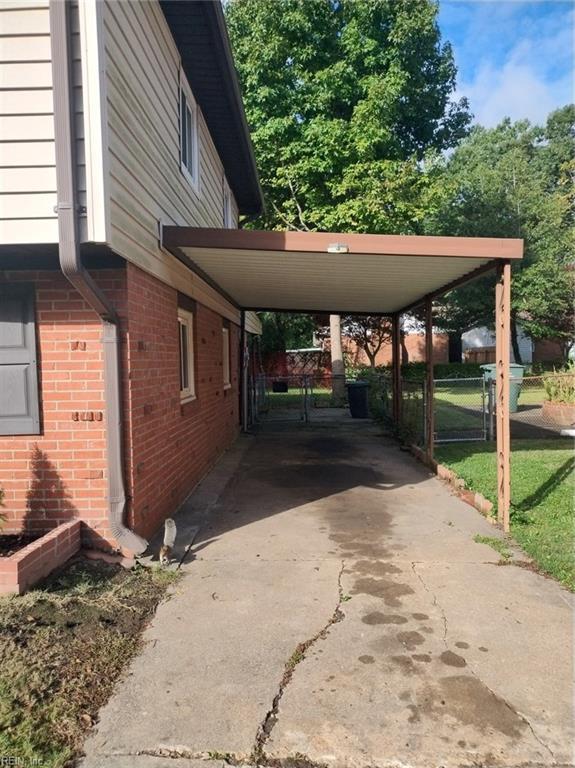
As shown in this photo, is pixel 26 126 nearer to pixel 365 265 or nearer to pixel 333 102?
pixel 365 265

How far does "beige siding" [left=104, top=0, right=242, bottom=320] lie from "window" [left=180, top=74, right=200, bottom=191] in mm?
305

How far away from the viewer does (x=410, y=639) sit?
3199 millimetres

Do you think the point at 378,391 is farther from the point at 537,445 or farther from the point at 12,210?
the point at 12,210

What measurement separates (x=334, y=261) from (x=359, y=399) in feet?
30.4

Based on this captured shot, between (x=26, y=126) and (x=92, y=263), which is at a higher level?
(x=26, y=126)

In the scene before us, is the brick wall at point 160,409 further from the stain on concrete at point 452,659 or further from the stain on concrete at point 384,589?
the stain on concrete at point 452,659

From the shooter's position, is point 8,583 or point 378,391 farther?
point 378,391

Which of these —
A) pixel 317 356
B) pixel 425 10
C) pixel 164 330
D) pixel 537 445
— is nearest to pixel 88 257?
pixel 164 330

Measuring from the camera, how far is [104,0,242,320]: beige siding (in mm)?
3898

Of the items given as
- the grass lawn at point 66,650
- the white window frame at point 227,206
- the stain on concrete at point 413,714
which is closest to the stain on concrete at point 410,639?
the stain on concrete at point 413,714

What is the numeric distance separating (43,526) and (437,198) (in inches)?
620

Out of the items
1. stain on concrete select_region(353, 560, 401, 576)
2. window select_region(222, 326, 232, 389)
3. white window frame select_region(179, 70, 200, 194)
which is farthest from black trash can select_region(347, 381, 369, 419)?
stain on concrete select_region(353, 560, 401, 576)

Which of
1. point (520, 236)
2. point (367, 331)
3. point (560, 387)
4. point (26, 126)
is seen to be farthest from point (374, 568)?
point (367, 331)

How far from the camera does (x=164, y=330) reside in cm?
545
